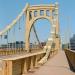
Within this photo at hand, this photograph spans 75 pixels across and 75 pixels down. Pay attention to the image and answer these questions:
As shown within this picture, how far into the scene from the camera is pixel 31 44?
75750 millimetres

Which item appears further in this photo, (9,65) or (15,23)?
(15,23)

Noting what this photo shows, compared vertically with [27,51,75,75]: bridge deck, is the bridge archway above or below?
above

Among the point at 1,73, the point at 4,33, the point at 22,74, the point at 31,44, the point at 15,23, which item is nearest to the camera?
the point at 1,73

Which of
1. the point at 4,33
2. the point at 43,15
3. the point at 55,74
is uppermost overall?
the point at 43,15

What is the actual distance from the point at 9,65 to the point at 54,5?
69.6m

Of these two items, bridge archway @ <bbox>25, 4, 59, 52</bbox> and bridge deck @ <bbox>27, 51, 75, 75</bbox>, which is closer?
bridge deck @ <bbox>27, 51, 75, 75</bbox>

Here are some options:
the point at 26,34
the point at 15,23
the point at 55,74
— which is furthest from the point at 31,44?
the point at 55,74

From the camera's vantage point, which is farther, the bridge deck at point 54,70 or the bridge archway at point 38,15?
the bridge archway at point 38,15

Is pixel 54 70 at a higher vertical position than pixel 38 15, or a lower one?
lower

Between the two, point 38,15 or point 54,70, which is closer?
point 54,70

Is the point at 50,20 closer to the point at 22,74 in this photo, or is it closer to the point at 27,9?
the point at 27,9

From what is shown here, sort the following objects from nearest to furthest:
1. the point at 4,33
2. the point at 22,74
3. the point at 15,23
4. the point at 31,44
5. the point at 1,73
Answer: the point at 1,73 < the point at 22,74 < the point at 4,33 < the point at 15,23 < the point at 31,44

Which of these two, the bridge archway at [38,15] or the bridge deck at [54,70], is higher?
the bridge archway at [38,15]

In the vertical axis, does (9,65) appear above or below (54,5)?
below
